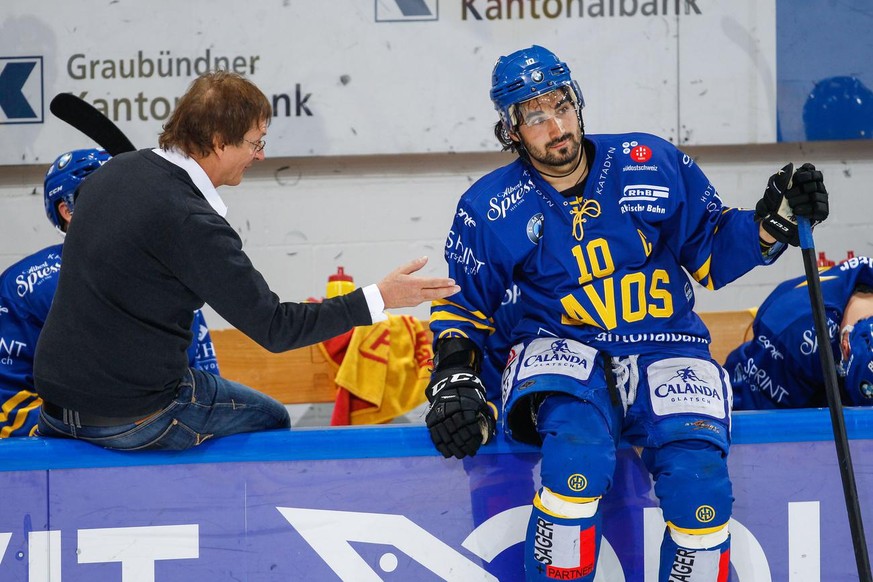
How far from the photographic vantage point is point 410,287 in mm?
1795

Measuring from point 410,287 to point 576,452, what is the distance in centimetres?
42

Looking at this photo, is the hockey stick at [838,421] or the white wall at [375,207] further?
the white wall at [375,207]

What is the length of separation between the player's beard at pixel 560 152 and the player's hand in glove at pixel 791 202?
393 millimetres

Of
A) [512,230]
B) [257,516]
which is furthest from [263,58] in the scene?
[257,516]

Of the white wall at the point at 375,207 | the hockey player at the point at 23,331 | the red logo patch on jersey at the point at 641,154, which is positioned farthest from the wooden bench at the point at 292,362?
the red logo patch on jersey at the point at 641,154

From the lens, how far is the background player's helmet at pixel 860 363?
2.32m

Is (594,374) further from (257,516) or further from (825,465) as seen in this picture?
(257,516)

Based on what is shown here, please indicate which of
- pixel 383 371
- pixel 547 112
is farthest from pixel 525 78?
pixel 383 371

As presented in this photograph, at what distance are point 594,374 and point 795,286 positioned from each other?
105 centimetres

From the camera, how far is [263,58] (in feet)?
11.1

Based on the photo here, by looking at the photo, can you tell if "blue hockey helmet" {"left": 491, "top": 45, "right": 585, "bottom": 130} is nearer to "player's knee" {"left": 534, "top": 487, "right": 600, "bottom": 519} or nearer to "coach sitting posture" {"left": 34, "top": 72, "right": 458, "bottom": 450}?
"coach sitting posture" {"left": 34, "top": 72, "right": 458, "bottom": 450}

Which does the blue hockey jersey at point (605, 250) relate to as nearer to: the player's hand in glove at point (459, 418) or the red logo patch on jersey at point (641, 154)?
the red logo patch on jersey at point (641, 154)

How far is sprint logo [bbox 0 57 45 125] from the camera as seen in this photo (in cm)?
338

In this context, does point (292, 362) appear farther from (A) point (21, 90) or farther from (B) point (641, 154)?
(B) point (641, 154)
